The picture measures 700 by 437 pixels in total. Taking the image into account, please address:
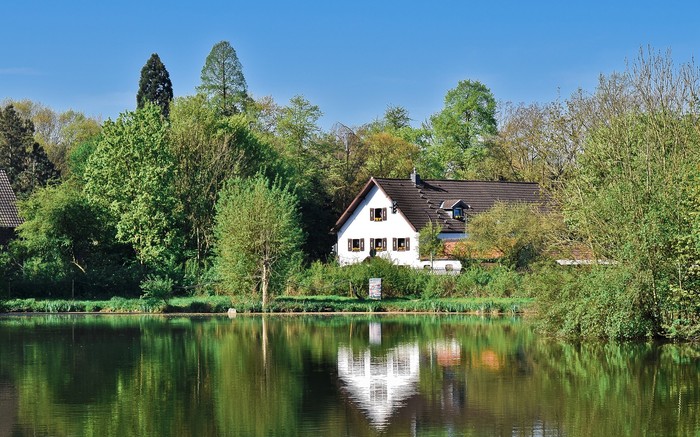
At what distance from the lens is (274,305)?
50.2 m

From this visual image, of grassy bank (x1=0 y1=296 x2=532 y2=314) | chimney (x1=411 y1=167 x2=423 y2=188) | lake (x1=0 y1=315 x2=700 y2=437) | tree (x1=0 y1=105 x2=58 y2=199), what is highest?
tree (x1=0 y1=105 x2=58 y2=199)

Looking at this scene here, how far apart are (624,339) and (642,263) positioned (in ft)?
11.4

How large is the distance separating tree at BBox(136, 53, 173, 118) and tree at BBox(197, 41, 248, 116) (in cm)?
674

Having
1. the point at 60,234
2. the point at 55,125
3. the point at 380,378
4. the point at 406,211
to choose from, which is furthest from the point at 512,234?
the point at 55,125

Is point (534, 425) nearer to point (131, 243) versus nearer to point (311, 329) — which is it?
point (311, 329)

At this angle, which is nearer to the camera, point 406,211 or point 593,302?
point 593,302

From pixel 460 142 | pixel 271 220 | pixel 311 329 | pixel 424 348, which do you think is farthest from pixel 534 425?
pixel 460 142

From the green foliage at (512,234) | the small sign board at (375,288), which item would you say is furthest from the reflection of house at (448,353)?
the green foliage at (512,234)

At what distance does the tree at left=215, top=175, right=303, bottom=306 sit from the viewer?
51.1 metres

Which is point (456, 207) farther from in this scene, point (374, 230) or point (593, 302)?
point (593, 302)

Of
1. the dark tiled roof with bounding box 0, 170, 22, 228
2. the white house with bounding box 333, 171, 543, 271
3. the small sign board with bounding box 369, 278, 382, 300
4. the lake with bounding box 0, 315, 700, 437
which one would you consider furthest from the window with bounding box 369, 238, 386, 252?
the lake with bounding box 0, 315, 700, 437

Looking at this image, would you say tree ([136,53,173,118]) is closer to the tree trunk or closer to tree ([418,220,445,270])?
tree ([418,220,445,270])

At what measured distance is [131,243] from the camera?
6062 cm

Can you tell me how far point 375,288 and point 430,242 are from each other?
1110 centimetres
